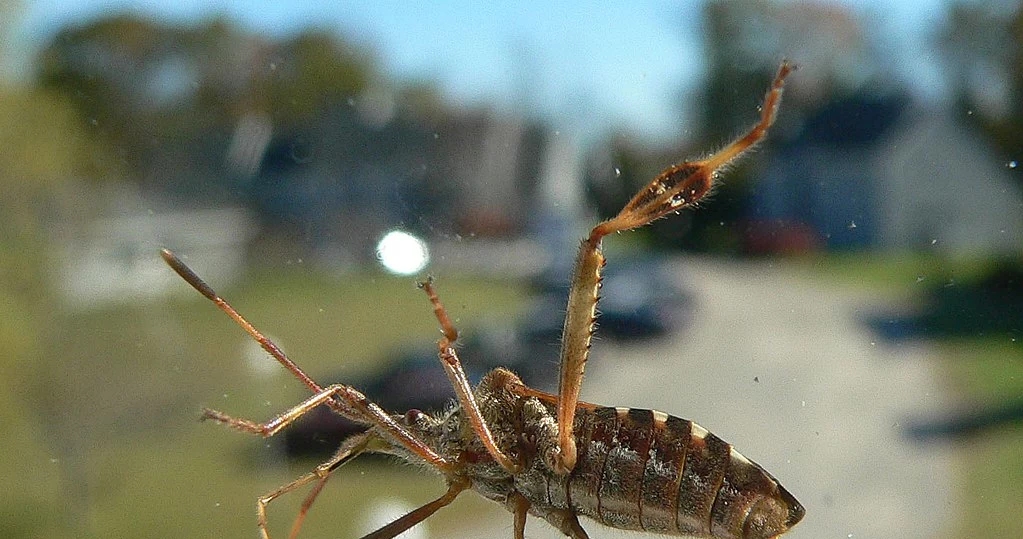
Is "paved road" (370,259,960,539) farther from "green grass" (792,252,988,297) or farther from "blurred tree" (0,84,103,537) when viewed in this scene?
"blurred tree" (0,84,103,537)

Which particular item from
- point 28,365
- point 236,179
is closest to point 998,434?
point 236,179

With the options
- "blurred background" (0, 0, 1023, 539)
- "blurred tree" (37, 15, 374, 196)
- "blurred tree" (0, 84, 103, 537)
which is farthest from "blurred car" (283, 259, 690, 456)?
"blurred tree" (0, 84, 103, 537)

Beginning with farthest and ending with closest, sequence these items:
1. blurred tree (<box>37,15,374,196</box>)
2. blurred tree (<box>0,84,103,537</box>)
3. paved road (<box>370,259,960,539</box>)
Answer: blurred tree (<box>0,84,103,537</box>) → blurred tree (<box>37,15,374,196</box>) → paved road (<box>370,259,960,539</box>)

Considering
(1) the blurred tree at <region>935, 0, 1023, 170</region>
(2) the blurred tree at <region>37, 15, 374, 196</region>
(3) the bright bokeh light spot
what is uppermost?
(1) the blurred tree at <region>935, 0, 1023, 170</region>

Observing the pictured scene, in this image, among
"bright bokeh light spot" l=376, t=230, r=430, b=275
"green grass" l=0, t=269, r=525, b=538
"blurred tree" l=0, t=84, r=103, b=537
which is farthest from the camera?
"blurred tree" l=0, t=84, r=103, b=537

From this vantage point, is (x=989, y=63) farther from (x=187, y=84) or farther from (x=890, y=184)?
(x=187, y=84)

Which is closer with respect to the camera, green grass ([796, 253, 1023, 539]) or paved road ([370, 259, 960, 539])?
paved road ([370, 259, 960, 539])

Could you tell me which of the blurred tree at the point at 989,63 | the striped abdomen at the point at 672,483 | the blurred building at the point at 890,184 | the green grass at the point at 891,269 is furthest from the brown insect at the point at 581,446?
the blurred tree at the point at 989,63
